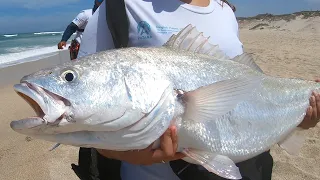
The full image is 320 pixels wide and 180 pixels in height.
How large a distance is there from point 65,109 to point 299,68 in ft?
28.6

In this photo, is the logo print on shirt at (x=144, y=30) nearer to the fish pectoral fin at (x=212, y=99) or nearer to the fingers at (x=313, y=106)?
the fish pectoral fin at (x=212, y=99)

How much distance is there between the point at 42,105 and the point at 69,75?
0.18 metres

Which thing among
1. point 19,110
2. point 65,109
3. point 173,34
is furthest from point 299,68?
point 65,109

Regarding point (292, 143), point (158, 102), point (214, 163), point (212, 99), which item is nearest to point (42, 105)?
point (158, 102)

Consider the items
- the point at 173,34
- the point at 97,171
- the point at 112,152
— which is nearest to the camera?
the point at 112,152

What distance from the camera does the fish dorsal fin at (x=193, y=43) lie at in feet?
5.32

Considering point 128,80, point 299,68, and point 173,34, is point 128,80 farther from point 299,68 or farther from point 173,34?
point 299,68

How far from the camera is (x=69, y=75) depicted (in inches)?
53.2

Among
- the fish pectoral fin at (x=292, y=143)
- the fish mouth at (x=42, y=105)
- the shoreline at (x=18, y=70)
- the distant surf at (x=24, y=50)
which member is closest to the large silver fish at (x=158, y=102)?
the fish mouth at (x=42, y=105)

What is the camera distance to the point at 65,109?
1262 mm

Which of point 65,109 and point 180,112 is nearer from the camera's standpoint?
point 65,109

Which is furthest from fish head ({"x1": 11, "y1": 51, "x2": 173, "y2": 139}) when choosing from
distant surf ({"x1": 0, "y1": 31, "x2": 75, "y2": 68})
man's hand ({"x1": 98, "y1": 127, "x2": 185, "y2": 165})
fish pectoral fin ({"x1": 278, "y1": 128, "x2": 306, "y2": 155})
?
distant surf ({"x1": 0, "y1": 31, "x2": 75, "y2": 68})

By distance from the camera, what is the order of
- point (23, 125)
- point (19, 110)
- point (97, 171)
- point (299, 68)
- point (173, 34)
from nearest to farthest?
point (23, 125)
point (173, 34)
point (97, 171)
point (19, 110)
point (299, 68)

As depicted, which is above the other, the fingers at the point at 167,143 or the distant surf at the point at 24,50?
the fingers at the point at 167,143
